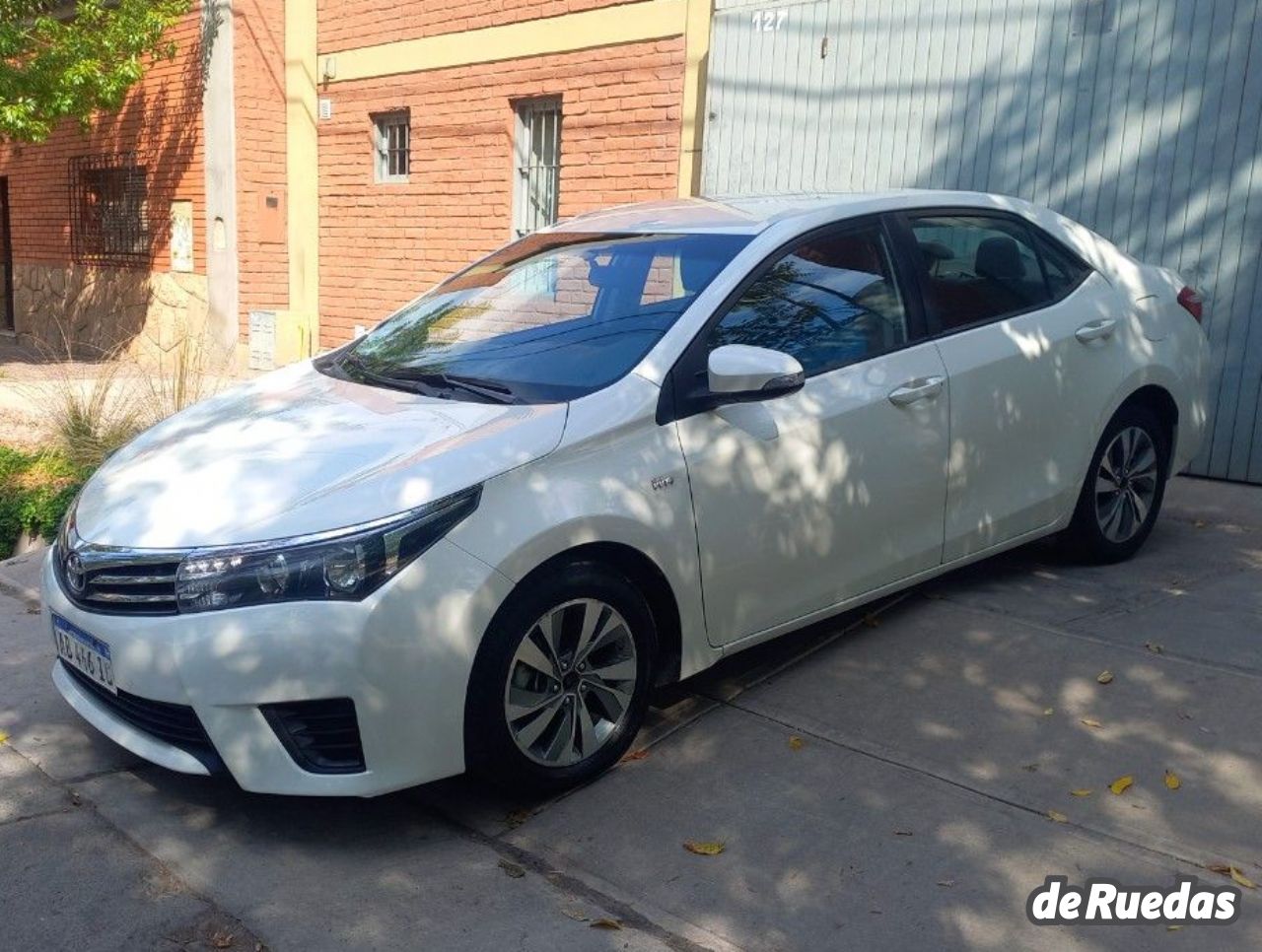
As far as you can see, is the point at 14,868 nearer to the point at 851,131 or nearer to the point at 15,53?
the point at 851,131

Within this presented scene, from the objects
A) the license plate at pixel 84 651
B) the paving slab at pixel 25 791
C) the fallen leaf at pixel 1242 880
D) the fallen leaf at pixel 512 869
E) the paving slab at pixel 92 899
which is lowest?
the paving slab at pixel 25 791

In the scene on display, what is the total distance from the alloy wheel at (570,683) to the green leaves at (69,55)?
1119 cm

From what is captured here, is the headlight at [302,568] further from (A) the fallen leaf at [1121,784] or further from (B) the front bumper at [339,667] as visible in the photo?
(A) the fallen leaf at [1121,784]

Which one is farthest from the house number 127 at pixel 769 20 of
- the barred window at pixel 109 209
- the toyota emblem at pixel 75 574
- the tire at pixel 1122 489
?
the barred window at pixel 109 209

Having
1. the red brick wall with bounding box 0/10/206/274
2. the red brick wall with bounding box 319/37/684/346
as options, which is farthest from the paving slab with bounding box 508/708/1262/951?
the red brick wall with bounding box 0/10/206/274

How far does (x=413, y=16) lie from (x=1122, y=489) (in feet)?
29.3

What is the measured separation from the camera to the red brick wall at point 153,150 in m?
14.4

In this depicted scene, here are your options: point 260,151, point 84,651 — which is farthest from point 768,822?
point 260,151

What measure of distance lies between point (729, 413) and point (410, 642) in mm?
1325

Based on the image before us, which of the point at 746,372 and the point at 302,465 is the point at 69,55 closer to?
the point at 302,465

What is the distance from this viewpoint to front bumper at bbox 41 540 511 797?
337 centimetres

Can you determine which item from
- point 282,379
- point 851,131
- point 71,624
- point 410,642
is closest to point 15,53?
point 851,131

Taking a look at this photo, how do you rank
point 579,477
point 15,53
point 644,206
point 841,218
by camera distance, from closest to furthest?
point 579,477 < point 841,218 < point 644,206 < point 15,53

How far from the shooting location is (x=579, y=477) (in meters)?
3.79
